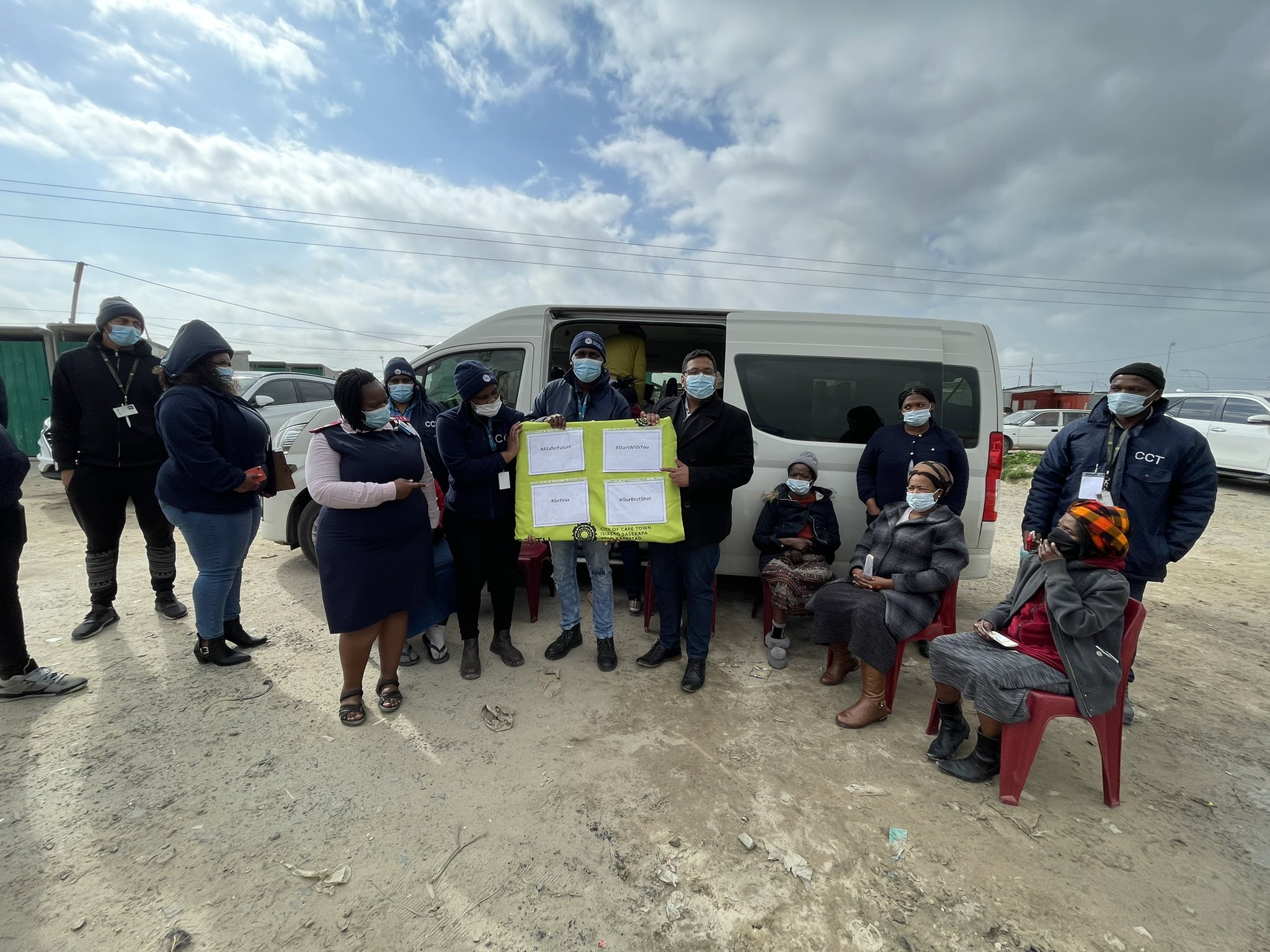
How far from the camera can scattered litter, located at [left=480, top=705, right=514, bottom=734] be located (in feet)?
9.25

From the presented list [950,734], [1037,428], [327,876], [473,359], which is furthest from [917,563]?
[1037,428]

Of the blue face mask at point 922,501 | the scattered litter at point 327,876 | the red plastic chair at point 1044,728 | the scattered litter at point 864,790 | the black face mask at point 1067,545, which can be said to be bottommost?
the scattered litter at point 327,876

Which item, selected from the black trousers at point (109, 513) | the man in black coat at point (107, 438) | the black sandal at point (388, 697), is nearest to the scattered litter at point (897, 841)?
the black sandal at point (388, 697)

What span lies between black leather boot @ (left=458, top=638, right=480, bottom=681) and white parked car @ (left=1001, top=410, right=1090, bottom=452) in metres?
17.6

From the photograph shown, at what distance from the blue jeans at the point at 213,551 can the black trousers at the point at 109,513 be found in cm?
57

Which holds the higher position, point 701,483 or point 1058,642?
point 701,483

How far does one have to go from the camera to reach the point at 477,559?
11.0ft

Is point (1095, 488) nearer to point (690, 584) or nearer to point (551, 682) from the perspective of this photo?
point (690, 584)

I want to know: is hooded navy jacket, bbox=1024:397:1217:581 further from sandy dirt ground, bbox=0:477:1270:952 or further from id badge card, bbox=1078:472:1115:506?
sandy dirt ground, bbox=0:477:1270:952

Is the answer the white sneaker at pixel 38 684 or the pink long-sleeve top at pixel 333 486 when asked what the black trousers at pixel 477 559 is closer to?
the pink long-sleeve top at pixel 333 486

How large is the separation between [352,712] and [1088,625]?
11.3ft

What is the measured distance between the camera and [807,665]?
11.7ft

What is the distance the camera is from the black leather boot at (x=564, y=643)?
3.50m

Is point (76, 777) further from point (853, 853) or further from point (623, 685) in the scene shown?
point (853, 853)
